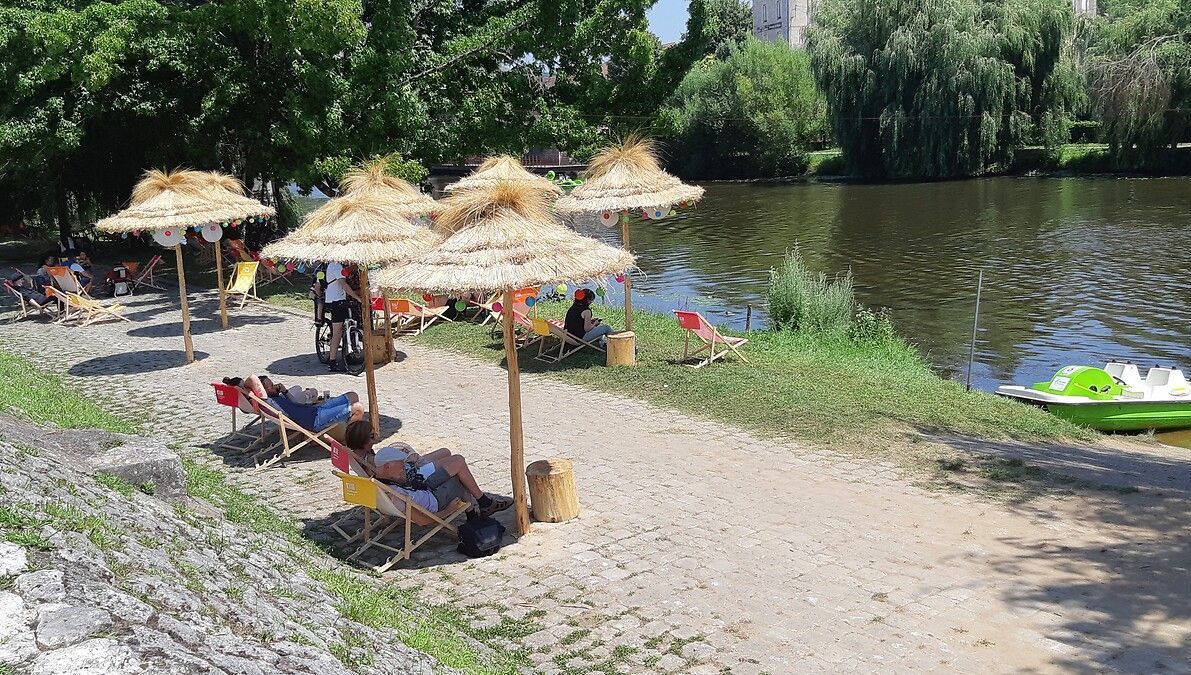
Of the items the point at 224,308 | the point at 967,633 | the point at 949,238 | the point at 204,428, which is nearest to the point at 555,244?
the point at 967,633

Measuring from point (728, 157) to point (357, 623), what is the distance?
185ft

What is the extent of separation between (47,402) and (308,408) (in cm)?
298

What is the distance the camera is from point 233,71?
1888 centimetres

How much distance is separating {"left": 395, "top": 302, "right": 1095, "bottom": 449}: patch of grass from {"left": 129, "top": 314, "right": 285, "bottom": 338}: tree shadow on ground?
3323 mm

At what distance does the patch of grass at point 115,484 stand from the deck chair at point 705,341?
294 inches

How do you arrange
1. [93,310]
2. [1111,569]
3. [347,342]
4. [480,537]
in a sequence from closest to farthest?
[1111,569]
[480,537]
[347,342]
[93,310]

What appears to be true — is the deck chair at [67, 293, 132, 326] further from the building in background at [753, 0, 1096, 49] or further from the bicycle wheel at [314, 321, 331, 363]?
the building in background at [753, 0, 1096, 49]

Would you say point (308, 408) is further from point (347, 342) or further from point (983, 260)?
point (983, 260)

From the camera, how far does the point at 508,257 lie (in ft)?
24.6

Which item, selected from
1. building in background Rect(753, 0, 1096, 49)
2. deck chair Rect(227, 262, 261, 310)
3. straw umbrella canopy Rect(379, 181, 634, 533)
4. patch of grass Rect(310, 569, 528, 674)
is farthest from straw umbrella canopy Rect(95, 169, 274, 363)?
building in background Rect(753, 0, 1096, 49)

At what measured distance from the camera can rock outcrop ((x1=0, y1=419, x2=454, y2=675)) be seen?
3533 mm

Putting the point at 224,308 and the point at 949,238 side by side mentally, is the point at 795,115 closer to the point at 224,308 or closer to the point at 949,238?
the point at 949,238

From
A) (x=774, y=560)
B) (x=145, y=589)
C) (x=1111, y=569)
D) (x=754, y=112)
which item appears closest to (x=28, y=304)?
(x=774, y=560)

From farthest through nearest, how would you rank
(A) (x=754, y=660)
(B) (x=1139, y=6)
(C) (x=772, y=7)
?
(C) (x=772, y=7) < (B) (x=1139, y=6) < (A) (x=754, y=660)
